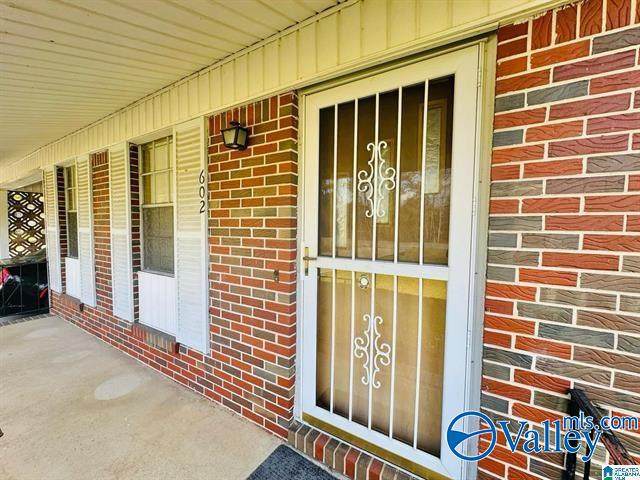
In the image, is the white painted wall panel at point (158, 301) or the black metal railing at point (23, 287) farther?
the black metal railing at point (23, 287)

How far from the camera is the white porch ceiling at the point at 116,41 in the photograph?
5.40ft

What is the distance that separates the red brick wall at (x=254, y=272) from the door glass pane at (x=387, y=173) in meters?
0.60

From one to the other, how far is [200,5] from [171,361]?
288cm

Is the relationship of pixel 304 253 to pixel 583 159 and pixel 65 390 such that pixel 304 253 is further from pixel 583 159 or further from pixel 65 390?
pixel 65 390

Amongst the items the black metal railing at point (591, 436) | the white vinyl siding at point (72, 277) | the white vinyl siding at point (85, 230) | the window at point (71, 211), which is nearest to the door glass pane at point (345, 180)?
the black metal railing at point (591, 436)

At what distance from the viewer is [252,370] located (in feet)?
7.36

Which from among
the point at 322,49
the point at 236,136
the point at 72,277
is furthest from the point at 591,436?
the point at 72,277

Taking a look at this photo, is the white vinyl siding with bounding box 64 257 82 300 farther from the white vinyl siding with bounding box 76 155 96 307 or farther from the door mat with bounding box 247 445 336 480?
the door mat with bounding box 247 445 336 480

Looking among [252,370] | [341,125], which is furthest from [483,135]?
[252,370]

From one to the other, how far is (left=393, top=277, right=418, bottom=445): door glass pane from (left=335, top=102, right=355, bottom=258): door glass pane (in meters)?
0.43

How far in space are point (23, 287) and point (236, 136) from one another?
5321mm

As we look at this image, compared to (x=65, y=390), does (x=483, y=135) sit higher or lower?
higher

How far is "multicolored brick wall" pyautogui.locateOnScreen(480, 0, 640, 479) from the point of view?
112 centimetres

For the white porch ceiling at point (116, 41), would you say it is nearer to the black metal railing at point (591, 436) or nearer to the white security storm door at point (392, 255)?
the white security storm door at point (392, 255)
